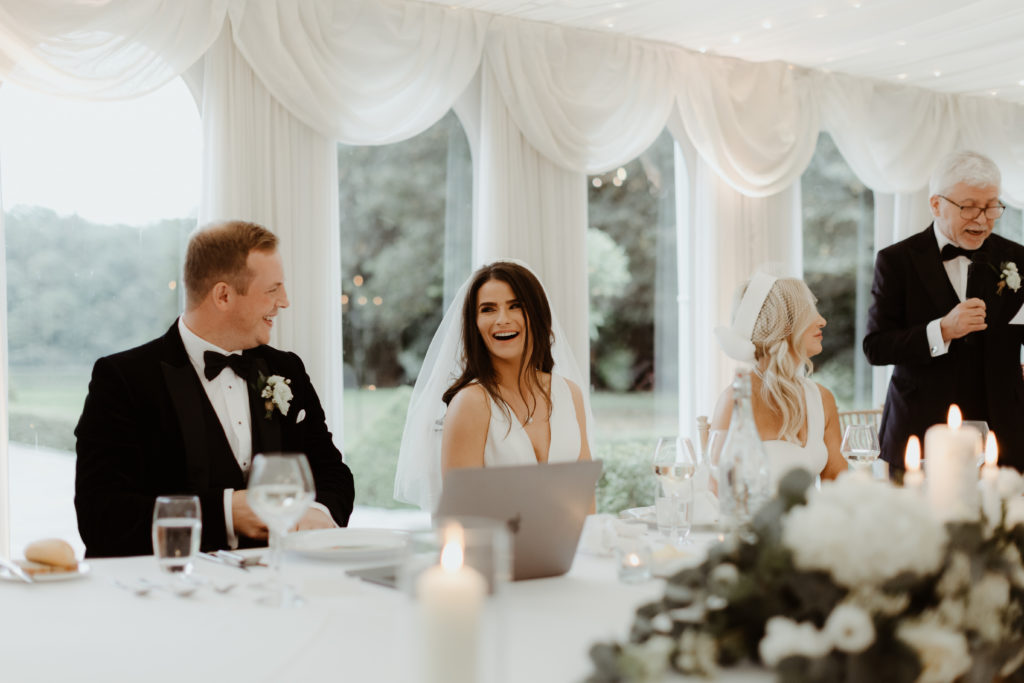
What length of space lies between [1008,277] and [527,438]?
90.6 inches

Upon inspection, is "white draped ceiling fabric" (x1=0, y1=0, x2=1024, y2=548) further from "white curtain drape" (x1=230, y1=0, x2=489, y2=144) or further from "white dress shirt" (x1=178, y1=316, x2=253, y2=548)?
"white dress shirt" (x1=178, y1=316, x2=253, y2=548)

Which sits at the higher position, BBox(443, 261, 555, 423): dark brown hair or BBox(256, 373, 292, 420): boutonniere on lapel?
BBox(443, 261, 555, 423): dark brown hair

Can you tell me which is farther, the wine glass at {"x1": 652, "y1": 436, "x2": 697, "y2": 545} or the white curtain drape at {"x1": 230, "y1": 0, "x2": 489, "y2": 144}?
the white curtain drape at {"x1": 230, "y1": 0, "x2": 489, "y2": 144}

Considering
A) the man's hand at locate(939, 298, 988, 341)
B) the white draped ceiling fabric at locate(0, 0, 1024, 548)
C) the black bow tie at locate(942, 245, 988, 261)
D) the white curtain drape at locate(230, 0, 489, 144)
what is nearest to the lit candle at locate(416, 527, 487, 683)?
the man's hand at locate(939, 298, 988, 341)

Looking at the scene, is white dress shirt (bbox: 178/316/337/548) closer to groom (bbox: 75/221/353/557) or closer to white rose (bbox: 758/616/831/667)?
groom (bbox: 75/221/353/557)

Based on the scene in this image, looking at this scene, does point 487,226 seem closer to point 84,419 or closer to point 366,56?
point 366,56

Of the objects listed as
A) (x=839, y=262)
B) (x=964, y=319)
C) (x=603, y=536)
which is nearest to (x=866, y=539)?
(x=603, y=536)

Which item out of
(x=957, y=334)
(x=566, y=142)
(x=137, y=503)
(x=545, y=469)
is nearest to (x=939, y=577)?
(x=545, y=469)

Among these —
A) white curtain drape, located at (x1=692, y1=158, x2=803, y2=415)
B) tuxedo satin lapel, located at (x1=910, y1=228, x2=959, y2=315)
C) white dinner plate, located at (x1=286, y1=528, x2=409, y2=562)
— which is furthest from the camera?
white curtain drape, located at (x1=692, y1=158, x2=803, y2=415)

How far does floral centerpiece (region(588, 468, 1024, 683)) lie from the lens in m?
1.09

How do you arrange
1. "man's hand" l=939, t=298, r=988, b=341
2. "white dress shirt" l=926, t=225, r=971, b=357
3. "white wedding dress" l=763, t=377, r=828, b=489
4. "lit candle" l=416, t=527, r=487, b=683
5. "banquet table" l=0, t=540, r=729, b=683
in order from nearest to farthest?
"lit candle" l=416, t=527, r=487, b=683
"banquet table" l=0, t=540, r=729, b=683
"white wedding dress" l=763, t=377, r=828, b=489
"man's hand" l=939, t=298, r=988, b=341
"white dress shirt" l=926, t=225, r=971, b=357

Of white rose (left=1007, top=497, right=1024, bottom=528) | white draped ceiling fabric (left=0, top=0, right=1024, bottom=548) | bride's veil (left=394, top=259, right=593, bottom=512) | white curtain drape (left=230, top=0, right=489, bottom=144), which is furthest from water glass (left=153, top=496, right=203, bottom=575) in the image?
white curtain drape (left=230, top=0, right=489, bottom=144)

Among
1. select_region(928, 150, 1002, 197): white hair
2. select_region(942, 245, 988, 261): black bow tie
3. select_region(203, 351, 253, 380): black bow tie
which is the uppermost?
select_region(928, 150, 1002, 197): white hair

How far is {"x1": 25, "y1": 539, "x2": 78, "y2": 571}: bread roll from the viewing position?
1.83 metres
